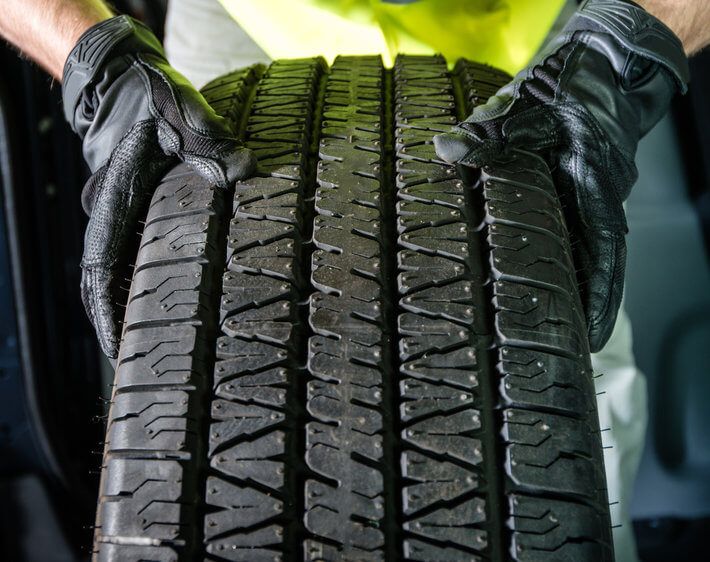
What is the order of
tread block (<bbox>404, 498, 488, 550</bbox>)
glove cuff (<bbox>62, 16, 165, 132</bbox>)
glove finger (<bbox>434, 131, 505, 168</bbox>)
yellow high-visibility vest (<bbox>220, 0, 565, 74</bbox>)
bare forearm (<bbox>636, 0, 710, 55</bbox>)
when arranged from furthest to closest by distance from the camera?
yellow high-visibility vest (<bbox>220, 0, 565, 74</bbox>) < bare forearm (<bbox>636, 0, 710, 55</bbox>) < glove cuff (<bbox>62, 16, 165, 132</bbox>) < glove finger (<bbox>434, 131, 505, 168</bbox>) < tread block (<bbox>404, 498, 488, 550</bbox>)

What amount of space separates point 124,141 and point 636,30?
554mm

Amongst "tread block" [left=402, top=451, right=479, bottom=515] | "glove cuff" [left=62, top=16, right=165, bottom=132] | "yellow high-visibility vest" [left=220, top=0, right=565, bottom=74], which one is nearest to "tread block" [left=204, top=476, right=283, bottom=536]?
"tread block" [left=402, top=451, right=479, bottom=515]

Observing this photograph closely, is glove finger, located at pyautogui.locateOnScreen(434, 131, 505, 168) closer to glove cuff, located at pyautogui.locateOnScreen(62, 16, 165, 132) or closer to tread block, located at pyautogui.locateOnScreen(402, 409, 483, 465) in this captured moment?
tread block, located at pyautogui.locateOnScreen(402, 409, 483, 465)

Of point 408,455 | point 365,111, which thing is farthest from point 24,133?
point 408,455

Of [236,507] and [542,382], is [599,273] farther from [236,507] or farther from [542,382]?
[236,507]

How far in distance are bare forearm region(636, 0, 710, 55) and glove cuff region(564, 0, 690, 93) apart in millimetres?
129

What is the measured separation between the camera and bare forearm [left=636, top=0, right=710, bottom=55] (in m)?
0.96

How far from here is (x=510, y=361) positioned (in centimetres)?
64

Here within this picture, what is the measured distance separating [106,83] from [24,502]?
3.81 ft

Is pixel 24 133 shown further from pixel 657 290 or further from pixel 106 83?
pixel 657 290

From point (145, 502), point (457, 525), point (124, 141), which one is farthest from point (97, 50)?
point (457, 525)

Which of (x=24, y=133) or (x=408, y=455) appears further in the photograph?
(x=24, y=133)

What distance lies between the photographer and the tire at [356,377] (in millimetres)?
602

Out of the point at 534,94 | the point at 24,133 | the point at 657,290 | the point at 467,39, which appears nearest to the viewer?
the point at 534,94
